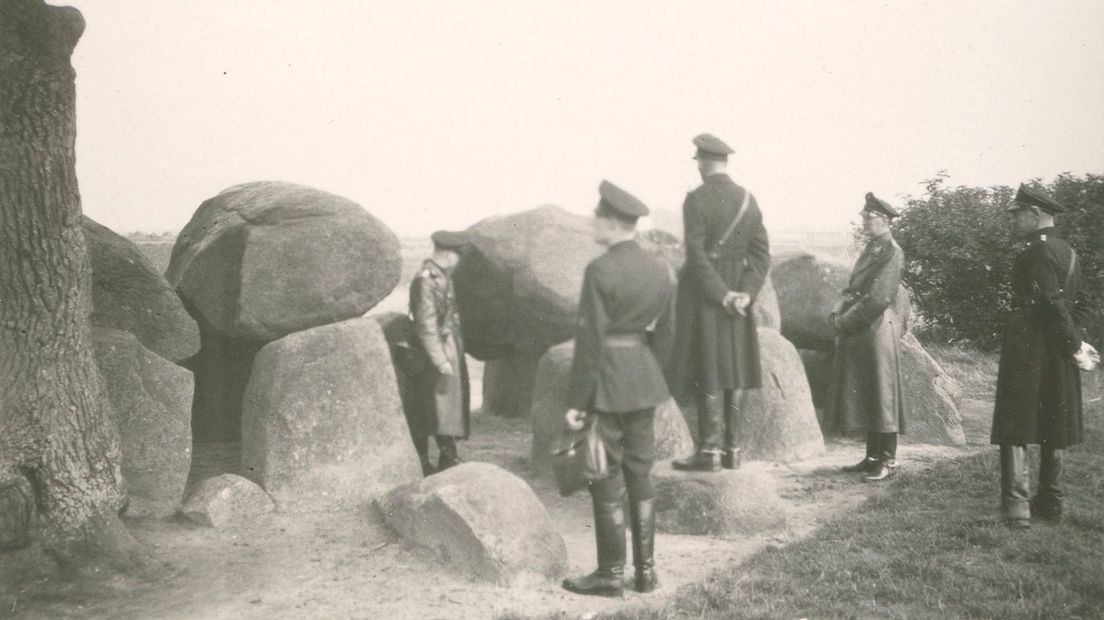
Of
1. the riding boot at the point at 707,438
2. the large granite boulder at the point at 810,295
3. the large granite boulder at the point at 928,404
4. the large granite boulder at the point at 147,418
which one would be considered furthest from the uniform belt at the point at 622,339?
the large granite boulder at the point at 810,295

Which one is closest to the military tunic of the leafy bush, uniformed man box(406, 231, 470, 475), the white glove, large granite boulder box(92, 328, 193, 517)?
uniformed man box(406, 231, 470, 475)

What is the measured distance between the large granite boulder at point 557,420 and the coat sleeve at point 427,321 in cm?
95

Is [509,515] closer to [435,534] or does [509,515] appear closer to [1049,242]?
[435,534]

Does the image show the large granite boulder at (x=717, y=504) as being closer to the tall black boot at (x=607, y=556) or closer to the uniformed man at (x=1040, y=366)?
the tall black boot at (x=607, y=556)

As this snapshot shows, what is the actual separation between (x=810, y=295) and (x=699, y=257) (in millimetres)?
4267

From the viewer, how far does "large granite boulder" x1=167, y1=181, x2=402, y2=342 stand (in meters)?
7.94

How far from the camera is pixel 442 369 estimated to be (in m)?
7.93

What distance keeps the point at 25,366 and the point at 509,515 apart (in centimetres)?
285

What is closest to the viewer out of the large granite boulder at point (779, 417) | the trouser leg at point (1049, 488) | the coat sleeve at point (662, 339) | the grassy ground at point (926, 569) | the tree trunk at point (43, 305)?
the grassy ground at point (926, 569)

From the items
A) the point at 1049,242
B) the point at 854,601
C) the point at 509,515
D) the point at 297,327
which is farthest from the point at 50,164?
the point at 1049,242

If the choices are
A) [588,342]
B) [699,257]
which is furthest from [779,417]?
[588,342]

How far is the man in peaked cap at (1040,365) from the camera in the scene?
6.32 m

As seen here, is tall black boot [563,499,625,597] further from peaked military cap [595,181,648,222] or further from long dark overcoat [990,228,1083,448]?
long dark overcoat [990,228,1083,448]

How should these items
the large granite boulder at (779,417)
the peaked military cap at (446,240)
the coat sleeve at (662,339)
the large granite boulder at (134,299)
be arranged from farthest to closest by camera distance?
the large granite boulder at (779,417), the peaked military cap at (446,240), the large granite boulder at (134,299), the coat sleeve at (662,339)
